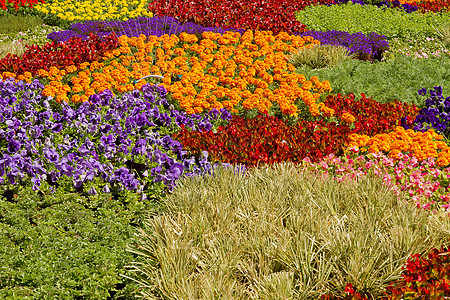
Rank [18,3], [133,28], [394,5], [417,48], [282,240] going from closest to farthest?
[282,240], [133,28], [417,48], [18,3], [394,5]

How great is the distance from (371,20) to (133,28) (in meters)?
6.91

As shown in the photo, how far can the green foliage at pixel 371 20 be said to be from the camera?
40.6 feet

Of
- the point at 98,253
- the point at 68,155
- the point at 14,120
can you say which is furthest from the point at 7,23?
the point at 98,253

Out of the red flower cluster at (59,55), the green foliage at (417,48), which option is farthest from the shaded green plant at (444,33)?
the red flower cluster at (59,55)

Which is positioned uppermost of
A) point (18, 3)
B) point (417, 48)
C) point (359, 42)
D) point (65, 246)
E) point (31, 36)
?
point (65, 246)

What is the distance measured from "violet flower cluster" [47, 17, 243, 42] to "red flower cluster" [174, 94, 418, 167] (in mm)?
5114

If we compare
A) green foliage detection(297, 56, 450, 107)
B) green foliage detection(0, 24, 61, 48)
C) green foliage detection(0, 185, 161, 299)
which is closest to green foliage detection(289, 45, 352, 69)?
green foliage detection(297, 56, 450, 107)

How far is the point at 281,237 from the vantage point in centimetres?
357

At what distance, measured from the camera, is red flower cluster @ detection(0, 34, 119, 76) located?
26.6ft

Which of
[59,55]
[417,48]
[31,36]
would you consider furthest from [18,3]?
[417,48]

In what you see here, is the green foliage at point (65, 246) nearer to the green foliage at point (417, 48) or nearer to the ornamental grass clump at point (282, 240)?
the ornamental grass clump at point (282, 240)

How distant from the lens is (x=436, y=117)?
6.28 m

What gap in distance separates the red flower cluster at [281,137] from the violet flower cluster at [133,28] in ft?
16.8

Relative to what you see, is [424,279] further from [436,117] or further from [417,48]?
[417,48]
